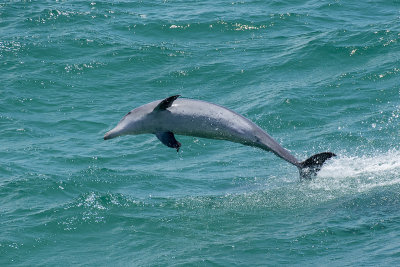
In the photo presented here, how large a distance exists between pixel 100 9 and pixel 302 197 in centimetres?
1770

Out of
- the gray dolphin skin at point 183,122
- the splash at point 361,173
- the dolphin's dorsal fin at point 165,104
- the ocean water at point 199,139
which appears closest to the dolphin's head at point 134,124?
the gray dolphin skin at point 183,122

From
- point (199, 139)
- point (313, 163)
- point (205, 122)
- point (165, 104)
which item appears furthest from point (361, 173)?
point (165, 104)

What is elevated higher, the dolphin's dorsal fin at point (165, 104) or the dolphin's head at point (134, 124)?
the dolphin's dorsal fin at point (165, 104)

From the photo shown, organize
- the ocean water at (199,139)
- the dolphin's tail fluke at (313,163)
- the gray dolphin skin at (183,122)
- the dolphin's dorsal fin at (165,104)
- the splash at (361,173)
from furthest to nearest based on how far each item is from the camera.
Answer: the splash at (361,173) < the ocean water at (199,139) < the dolphin's tail fluke at (313,163) < the gray dolphin skin at (183,122) < the dolphin's dorsal fin at (165,104)

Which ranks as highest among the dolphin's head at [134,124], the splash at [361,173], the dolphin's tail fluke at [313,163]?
the dolphin's head at [134,124]

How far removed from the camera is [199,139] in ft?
64.1

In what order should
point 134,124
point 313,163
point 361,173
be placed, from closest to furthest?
point 134,124 → point 313,163 → point 361,173

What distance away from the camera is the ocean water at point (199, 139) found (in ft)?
42.0

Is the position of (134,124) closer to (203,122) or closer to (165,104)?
(165,104)

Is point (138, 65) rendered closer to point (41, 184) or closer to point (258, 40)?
point (258, 40)

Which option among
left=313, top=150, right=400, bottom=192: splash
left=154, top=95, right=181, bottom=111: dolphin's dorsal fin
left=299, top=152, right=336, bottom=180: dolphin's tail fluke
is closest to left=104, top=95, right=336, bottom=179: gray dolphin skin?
left=154, top=95, right=181, bottom=111: dolphin's dorsal fin

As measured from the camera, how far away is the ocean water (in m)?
12.8

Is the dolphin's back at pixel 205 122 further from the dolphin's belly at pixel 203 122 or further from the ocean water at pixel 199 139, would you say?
the ocean water at pixel 199 139

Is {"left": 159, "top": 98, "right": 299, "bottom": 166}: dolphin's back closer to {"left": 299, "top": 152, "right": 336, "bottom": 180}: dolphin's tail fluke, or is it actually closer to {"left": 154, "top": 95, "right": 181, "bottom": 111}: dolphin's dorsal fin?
{"left": 154, "top": 95, "right": 181, "bottom": 111}: dolphin's dorsal fin
